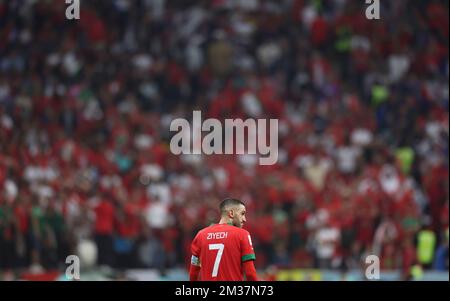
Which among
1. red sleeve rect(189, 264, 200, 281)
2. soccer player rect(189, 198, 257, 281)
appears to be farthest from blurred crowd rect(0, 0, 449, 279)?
soccer player rect(189, 198, 257, 281)

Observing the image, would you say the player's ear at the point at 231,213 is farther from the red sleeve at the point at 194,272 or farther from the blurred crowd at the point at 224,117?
the blurred crowd at the point at 224,117

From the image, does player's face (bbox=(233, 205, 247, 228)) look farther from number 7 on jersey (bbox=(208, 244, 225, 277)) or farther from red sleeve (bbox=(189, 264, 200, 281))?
red sleeve (bbox=(189, 264, 200, 281))

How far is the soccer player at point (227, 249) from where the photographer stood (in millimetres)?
8695

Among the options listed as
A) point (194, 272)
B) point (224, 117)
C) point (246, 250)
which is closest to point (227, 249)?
point (246, 250)

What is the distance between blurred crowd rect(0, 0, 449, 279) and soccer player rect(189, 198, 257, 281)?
26.1ft

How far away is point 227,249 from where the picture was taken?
8.69 m

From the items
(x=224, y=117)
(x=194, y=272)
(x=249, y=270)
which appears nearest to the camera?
(x=249, y=270)

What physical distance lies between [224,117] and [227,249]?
12.1 metres

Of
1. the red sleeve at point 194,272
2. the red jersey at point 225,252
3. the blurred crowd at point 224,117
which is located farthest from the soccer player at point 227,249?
the blurred crowd at point 224,117

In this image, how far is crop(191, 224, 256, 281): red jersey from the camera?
8.70m

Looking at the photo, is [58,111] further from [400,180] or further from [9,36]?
[400,180]

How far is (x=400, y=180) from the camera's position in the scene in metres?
18.5

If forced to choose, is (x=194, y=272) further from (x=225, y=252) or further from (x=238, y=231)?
(x=238, y=231)

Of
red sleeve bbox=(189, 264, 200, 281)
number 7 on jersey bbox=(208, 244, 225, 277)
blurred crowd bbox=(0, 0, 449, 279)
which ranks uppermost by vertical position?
blurred crowd bbox=(0, 0, 449, 279)
